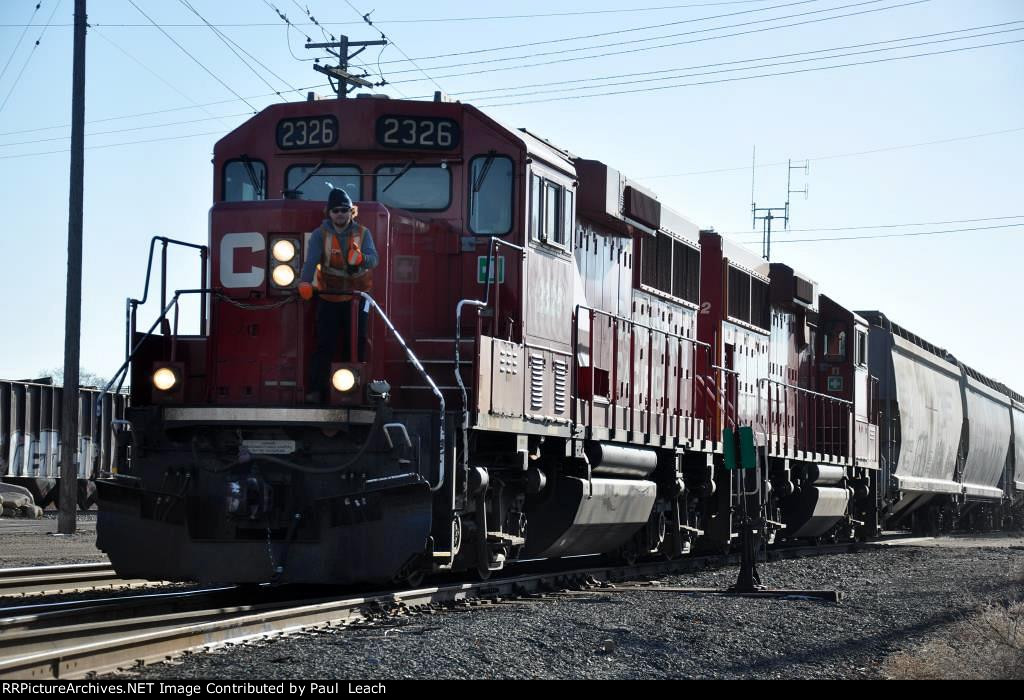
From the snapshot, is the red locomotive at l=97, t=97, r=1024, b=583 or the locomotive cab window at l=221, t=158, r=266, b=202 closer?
the red locomotive at l=97, t=97, r=1024, b=583

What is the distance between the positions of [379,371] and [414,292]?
983mm

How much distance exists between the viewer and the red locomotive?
30.5 ft

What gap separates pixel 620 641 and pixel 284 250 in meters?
3.74

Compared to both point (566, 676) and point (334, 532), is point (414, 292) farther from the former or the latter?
point (566, 676)

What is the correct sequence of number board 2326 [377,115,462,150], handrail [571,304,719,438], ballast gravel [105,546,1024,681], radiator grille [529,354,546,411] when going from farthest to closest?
handrail [571,304,719,438], radiator grille [529,354,546,411], number board 2326 [377,115,462,150], ballast gravel [105,546,1024,681]

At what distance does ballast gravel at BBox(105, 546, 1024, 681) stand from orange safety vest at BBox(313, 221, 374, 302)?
7.81 ft

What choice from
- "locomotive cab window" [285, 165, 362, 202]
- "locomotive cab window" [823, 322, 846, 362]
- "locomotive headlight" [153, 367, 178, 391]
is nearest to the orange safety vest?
"locomotive cab window" [285, 165, 362, 202]

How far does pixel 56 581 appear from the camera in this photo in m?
11.4

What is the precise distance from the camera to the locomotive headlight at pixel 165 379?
31.8 ft

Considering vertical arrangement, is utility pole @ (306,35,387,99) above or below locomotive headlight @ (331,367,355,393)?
above

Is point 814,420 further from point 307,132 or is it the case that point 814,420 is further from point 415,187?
point 307,132

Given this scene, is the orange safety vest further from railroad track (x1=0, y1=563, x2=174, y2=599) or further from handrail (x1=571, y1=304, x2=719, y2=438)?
railroad track (x1=0, y1=563, x2=174, y2=599)

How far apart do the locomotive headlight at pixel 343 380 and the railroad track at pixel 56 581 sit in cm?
286
